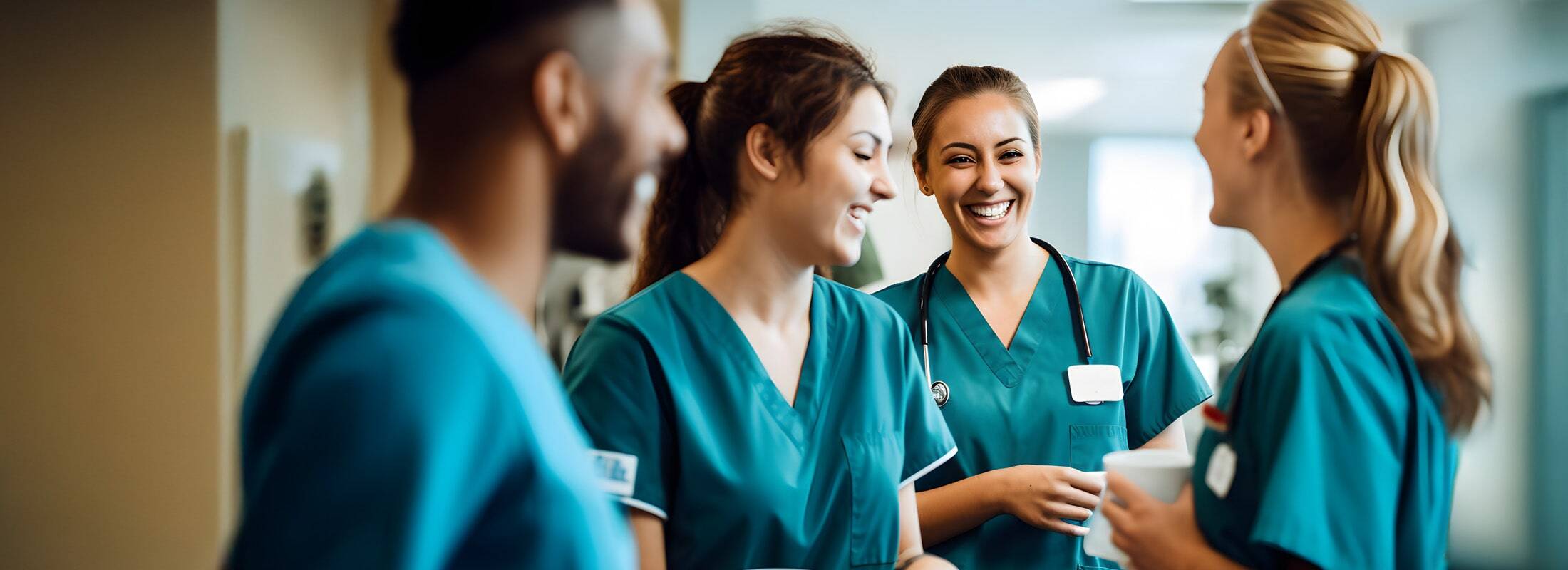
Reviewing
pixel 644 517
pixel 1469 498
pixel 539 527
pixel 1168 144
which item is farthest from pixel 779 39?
pixel 1168 144

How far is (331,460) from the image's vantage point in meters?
0.51

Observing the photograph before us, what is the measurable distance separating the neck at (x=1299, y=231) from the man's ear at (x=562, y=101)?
28.7 inches

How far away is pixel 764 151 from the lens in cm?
128

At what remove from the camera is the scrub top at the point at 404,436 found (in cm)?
51

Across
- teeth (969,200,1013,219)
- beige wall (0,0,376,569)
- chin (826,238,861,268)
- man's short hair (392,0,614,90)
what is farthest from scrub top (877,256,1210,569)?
beige wall (0,0,376,569)

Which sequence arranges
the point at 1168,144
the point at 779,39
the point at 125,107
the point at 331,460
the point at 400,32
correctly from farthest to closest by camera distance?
the point at 1168,144
the point at 125,107
the point at 779,39
the point at 400,32
the point at 331,460

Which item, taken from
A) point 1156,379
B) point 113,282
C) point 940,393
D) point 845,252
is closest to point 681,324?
point 845,252

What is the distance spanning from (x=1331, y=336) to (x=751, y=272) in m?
0.66

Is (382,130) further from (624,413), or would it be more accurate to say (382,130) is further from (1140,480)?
(1140,480)

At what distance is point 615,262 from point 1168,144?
643 centimetres

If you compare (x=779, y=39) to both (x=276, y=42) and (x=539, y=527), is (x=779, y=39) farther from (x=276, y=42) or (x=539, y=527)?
(x=276, y=42)

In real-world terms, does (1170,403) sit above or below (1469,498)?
above

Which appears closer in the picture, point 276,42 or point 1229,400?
point 1229,400

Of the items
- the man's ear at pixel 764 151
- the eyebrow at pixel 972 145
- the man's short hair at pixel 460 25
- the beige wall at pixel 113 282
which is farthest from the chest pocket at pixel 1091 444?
the beige wall at pixel 113 282
